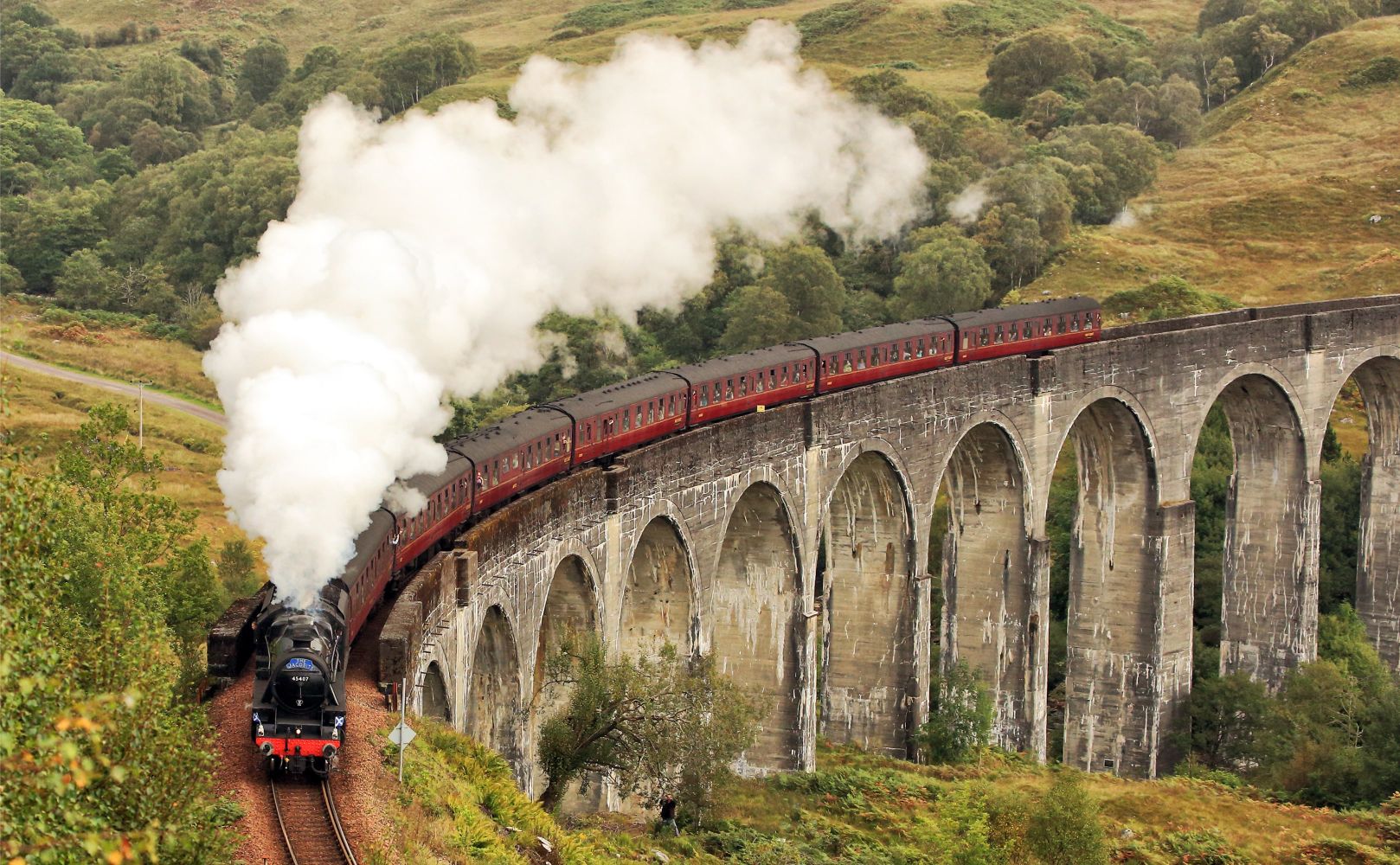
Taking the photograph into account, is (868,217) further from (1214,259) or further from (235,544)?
(235,544)

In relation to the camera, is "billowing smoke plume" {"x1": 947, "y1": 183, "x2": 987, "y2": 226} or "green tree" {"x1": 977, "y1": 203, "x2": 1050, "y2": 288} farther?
"billowing smoke plume" {"x1": 947, "y1": 183, "x2": 987, "y2": 226}

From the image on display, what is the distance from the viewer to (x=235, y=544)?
47281 millimetres

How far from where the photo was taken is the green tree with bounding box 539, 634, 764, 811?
109 feet

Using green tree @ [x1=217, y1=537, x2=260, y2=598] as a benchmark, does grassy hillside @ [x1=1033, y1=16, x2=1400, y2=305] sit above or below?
above

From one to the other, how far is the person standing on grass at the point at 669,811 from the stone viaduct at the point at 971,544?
9.97ft

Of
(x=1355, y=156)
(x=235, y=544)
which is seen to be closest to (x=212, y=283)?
(x=235, y=544)

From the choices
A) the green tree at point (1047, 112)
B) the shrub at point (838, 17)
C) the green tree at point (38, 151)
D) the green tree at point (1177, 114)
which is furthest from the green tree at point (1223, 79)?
the green tree at point (38, 151)

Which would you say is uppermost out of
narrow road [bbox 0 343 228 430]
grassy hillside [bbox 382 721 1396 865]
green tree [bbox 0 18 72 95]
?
green tree [bbox 0 18 72 95]

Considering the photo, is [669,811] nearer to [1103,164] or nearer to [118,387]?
[118,387]

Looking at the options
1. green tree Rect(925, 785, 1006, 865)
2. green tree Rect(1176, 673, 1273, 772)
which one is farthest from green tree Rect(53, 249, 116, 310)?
green tree Rect(925, 785, 1006, 865)

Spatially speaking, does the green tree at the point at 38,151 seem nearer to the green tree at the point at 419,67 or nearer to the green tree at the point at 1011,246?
the green tree at the point at 419,67

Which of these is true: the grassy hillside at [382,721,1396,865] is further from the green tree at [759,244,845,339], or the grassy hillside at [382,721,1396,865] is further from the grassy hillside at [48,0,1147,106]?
the grassy hillside at [48,0,1147,106]

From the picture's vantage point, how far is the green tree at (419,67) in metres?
100

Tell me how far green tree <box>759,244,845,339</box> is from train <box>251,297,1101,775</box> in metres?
25.8
